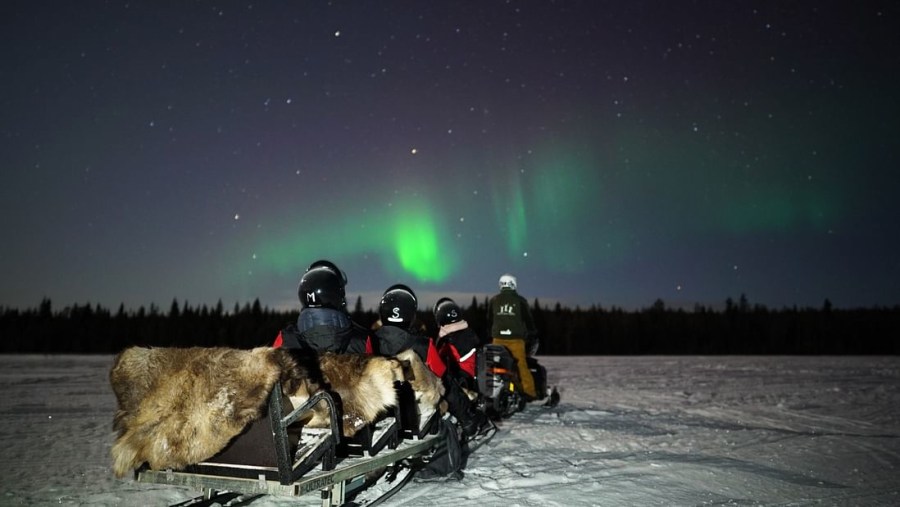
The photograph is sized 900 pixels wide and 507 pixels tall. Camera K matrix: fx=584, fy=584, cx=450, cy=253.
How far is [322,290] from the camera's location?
5.27 m

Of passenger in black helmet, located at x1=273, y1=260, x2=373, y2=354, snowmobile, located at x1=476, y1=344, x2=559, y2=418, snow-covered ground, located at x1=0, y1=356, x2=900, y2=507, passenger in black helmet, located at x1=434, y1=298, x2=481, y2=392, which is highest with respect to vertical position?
passenger in black helmet, located at x1=273, y1=260, x2=373, y2=354

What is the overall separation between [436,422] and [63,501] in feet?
10.1

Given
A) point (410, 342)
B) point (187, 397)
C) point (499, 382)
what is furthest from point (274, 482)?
point (499, 382)

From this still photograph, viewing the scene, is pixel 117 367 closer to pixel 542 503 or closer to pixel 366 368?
pixel 366 368

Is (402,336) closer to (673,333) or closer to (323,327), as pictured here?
(323,327)

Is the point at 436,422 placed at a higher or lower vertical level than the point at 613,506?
higher

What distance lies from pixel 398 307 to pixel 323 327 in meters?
1.70

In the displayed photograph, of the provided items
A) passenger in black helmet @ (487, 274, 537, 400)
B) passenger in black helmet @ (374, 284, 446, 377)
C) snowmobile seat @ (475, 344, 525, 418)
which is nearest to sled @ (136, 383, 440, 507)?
passenger in black helmet @ (374, 284, 446, 377)

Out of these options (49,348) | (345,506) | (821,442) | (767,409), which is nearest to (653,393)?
(767,409)

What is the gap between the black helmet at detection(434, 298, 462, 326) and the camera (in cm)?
897

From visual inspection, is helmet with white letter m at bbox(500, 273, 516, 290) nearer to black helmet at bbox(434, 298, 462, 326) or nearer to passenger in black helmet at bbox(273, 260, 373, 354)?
black helmet at bbox(434, 298, 462, 326)

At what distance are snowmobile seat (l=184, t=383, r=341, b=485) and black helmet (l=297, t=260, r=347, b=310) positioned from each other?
156cm

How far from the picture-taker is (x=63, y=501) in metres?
4.68

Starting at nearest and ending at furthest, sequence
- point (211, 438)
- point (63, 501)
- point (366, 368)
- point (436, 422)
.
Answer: point (211, 438) < point (366, 368) < point (63, 501) < point (436, 422)
